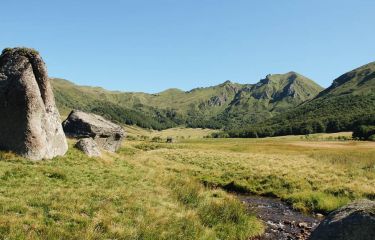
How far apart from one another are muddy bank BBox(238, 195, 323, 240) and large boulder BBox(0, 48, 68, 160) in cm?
1558

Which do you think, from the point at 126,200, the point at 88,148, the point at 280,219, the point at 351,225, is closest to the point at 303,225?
the point at 280,219

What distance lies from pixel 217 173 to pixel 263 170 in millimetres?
5080

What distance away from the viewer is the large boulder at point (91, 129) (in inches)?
1756

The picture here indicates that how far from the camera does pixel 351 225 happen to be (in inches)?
460

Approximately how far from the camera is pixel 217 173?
41875mm

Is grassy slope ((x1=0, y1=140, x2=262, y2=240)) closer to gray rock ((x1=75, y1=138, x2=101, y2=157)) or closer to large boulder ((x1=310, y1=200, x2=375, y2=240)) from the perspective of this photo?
large boulder ((x1=310, y1=200, x2=375, y2=240))

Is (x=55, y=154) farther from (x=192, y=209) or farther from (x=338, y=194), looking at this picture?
(x=338, y=194)

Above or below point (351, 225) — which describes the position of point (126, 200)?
below

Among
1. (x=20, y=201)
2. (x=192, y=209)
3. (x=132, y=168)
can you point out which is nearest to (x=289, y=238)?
(x=192, y=209)

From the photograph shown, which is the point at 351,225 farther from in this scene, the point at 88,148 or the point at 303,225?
the point at 88,148

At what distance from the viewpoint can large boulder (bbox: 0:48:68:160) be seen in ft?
85.3

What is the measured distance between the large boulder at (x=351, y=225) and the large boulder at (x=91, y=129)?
116ft

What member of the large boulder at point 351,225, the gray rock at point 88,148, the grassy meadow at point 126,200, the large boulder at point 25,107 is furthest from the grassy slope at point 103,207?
the gray rock at point 88,148

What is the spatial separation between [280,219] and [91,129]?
89.4 ft
